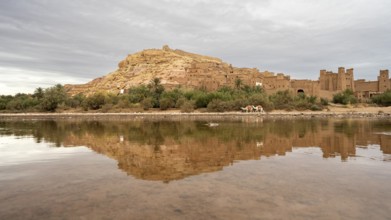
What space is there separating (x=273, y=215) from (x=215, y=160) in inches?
199

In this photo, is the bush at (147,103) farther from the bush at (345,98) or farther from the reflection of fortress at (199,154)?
the reflection of fortress at (199,154)

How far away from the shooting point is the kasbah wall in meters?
69.8

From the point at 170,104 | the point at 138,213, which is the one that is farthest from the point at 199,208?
the point at 170,104

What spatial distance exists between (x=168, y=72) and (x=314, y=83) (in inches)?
1721

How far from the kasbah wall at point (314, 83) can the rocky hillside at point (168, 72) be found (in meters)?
0.28

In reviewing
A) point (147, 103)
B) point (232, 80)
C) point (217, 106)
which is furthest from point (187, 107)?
point (232, 80)

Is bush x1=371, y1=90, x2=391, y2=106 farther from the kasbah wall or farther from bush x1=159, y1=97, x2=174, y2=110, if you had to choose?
bush x1=159, y1=97, x2=174, y2=110

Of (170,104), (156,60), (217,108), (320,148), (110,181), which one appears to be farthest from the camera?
(156,60)

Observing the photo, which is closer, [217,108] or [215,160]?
[215,160]

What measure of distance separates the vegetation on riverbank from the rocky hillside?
11287mm

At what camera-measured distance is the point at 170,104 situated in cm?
5784

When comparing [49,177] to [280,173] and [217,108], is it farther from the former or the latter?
[217,108]

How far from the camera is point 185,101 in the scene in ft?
181

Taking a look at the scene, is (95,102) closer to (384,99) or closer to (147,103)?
(147,103)
